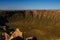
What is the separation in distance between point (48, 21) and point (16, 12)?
26.2 meters

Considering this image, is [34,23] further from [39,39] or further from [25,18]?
[39,39]

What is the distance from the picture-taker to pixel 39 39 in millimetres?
68125

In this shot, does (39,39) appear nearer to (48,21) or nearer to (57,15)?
(48,21)

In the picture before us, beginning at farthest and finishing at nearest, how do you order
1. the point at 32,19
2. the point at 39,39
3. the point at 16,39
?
the point at 32,19 → the point at 39,39 → the point at 16,39

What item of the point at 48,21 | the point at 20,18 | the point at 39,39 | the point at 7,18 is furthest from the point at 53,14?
the point at 39,39

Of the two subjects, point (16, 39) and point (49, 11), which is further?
point (49, 11)

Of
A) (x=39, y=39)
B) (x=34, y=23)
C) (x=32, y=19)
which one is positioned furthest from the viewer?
(x=32, y=19)

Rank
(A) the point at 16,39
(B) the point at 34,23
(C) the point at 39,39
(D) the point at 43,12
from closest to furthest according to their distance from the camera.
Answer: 1. (A) the point at 16,39
2. (C) the point at 39,39
3. (B) the point at 34,23
4. (D) the point at 43,12

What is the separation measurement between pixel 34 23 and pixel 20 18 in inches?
602

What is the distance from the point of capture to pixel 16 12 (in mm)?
142125

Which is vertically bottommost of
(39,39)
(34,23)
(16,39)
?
(34,23)

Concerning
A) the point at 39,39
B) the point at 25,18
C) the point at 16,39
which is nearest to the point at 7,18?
the point at 25,18

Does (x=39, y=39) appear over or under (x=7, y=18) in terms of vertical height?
over

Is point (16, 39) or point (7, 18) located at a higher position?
point (16, 39)
